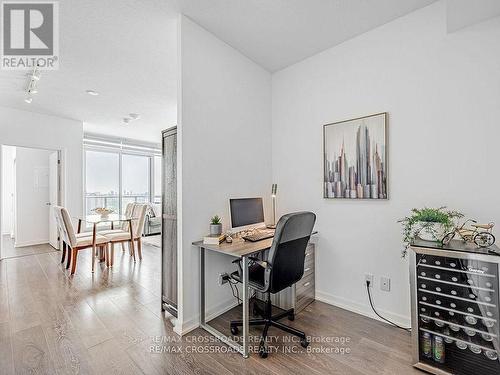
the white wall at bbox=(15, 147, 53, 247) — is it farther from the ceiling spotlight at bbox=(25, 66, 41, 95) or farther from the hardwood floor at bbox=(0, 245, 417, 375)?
the hardwood floor at bbox=(0, 245, 417, 375)

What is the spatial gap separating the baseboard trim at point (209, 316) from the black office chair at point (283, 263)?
0.33 meters

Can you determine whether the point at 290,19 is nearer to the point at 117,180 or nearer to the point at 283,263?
the point at 283,263

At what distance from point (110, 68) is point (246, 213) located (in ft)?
8.23

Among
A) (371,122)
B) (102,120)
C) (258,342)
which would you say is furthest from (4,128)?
(371,122)

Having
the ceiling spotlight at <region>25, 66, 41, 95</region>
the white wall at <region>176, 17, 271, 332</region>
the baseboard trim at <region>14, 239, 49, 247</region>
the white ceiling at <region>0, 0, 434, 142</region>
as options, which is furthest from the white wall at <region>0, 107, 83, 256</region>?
the white wall at <region>176, 17, 271, 332</region>

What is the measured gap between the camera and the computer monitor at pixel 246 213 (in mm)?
2360

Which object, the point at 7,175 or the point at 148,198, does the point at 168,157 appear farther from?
the point at 7,175

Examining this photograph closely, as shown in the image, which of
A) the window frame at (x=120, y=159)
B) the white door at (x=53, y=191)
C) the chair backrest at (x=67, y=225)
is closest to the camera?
the chair backrest at (x=67, y=225)

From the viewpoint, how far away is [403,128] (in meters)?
2.11

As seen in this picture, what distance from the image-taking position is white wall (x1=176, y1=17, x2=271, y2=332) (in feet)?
6.93

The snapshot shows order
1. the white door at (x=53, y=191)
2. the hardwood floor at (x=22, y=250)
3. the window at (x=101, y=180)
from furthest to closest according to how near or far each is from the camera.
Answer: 1. the window at (x=101, y=180)
2. the white door at (x=53, y=191)
3. the hardwood floor at (x=22, y=250)

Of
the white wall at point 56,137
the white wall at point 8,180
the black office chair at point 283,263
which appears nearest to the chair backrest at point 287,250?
the black office chair at point 283,263

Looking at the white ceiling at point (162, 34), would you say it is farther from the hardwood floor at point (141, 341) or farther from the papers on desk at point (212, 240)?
the hardwood floor at point (141, 341)

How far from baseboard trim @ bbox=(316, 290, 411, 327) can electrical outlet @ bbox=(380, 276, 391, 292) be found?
0.66 feet
